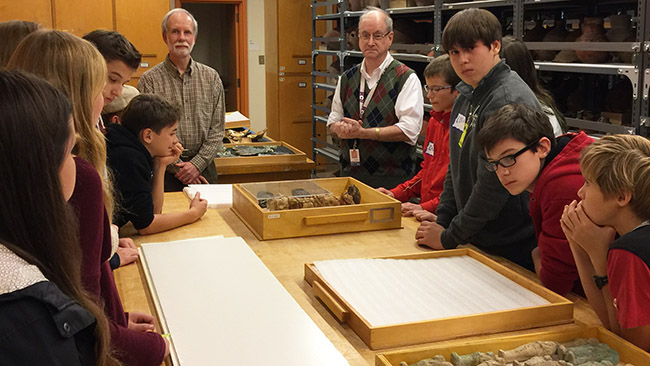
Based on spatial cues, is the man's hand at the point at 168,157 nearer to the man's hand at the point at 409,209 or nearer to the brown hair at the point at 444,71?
the man's hand at the point at 409,209

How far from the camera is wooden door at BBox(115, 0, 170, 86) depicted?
25.6 ft

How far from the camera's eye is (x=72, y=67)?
149 cm

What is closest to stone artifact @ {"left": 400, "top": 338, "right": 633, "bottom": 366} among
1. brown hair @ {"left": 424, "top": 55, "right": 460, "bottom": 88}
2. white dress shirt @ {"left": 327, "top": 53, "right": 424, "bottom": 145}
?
brown hair @ {"left": 424, "top": 55, "right": 460, "bottom": 88}

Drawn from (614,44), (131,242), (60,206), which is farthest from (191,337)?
(614,44)

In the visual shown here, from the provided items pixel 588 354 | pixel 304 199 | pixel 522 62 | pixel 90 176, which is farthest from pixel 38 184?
pixel 522 62

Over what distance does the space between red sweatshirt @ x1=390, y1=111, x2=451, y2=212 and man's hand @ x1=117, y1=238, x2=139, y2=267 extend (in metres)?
1.29

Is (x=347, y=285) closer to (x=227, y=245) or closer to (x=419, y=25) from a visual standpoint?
(x=227, y=245)

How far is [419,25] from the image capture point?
19.1 ft

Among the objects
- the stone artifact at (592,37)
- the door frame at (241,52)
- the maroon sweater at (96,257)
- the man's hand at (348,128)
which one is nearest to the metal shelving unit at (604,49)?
the stone artifact at (592,37)

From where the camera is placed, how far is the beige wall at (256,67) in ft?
32.4

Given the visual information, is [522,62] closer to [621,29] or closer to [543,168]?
[543,168]

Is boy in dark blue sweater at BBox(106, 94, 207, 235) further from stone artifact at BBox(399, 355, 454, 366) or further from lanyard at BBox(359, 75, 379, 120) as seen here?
lanyard at BBox(359, 75, 379, 120)

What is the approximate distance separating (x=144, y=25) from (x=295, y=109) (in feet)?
7.74

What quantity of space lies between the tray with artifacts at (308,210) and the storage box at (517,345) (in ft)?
3.39
